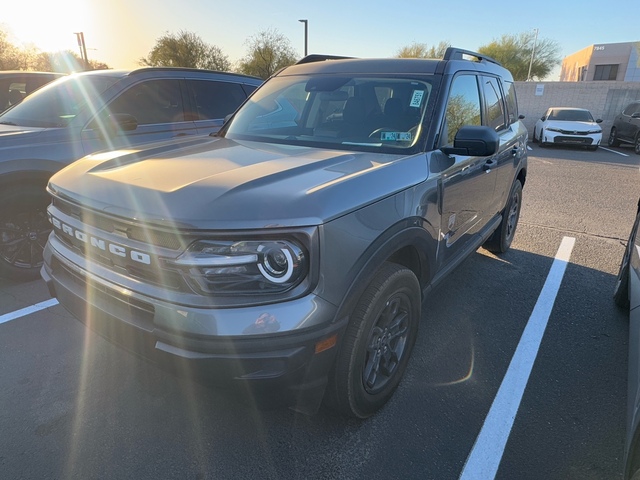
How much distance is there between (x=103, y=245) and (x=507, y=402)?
238 cm

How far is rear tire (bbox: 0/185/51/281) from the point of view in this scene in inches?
146

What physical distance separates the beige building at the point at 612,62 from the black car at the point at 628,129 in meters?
30.7

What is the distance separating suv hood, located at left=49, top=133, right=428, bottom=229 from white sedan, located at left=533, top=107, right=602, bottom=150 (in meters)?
15.8

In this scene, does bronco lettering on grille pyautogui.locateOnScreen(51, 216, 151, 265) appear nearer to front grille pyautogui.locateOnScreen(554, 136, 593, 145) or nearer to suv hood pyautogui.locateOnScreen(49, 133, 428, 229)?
Result: suv hood pyautogui.locateOnScreen(49, 133, 428, 229)

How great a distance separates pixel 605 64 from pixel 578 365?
52.1m

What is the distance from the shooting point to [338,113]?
3068 mm

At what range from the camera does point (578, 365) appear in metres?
2.94

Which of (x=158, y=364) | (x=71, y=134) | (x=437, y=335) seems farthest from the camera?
(x=71, y=134)

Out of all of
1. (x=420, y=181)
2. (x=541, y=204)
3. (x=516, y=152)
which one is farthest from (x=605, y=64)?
(x=420, y=181)

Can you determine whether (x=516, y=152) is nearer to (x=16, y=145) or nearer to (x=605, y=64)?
(x=16, y=145)

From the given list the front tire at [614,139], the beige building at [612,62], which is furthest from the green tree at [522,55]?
the front tire at [614,139]

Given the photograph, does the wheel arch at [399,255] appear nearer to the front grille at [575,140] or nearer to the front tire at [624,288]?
the front tire at [624,288]

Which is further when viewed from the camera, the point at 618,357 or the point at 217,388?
the point at 618,357

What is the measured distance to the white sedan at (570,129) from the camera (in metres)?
15.3
